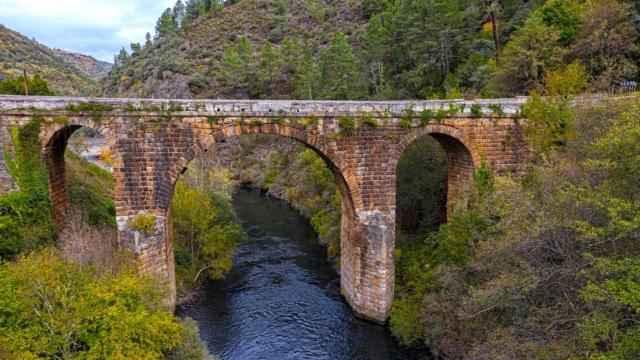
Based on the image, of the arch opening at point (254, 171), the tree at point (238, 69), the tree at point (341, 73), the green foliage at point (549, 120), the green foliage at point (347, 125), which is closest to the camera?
the green foliage at point (549, 120)

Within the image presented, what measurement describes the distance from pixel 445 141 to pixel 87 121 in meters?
14.3

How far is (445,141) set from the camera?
18.6 m

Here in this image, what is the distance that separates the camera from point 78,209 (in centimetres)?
1852

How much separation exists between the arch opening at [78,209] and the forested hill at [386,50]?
66.6ft

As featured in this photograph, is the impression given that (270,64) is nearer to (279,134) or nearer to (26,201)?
(279,134)

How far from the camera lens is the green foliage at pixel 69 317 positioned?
1039cm

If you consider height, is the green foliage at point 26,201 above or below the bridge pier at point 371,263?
above

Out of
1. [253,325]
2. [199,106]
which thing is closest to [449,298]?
[253,325]

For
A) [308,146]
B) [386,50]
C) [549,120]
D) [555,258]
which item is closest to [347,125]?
[308,146]

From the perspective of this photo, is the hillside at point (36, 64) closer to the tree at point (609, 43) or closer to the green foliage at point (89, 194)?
the green foliage at point (89, 194)

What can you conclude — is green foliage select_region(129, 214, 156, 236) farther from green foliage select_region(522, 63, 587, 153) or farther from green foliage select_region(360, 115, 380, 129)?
green foliage select_region(522, 63, 587, 153)

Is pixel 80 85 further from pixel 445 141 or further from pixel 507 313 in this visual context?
pixel 507 313

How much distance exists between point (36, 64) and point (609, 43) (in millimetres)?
79371

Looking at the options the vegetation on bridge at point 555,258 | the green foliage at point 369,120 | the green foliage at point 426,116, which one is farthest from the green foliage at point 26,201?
the vegetation on bridge at point 555,258
